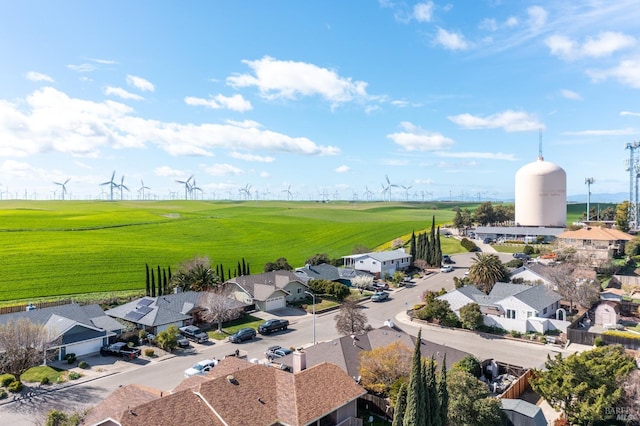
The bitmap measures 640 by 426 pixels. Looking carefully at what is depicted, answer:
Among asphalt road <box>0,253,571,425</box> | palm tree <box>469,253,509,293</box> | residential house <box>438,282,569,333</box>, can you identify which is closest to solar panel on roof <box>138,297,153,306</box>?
asphalt road <box>0,253,571,425</box>

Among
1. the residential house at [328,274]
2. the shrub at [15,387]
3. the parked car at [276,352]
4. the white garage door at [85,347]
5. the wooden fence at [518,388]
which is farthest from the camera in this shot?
the residential house at [328,274]

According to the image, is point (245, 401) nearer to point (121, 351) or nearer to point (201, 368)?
point (201, 368)

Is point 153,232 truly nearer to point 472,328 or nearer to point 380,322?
point 380,322

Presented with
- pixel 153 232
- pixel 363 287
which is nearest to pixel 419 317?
pixel 363 287

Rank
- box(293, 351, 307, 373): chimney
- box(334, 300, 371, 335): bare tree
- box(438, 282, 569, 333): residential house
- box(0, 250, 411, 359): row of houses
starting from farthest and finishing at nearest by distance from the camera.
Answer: box(438, 282, 569, 333): residential house < box(334, 300, 371, 335): bare tree < box(0, 250, 411, 359): row of houses < box(293, 351, 307, 373): chimney

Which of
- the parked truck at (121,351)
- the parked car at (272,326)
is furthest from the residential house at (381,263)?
the parked truck at (121,351)

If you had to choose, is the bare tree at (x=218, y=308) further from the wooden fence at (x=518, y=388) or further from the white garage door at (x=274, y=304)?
the wooden fence at (x=518, y=388)

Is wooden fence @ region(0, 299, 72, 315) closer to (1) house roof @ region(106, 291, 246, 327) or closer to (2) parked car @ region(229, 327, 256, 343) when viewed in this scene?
(1) house roof @ region(106, 291, 246, 327)

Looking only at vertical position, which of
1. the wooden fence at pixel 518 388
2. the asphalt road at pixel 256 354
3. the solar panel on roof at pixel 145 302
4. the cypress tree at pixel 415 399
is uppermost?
the cypress tree at pixel 415 399
